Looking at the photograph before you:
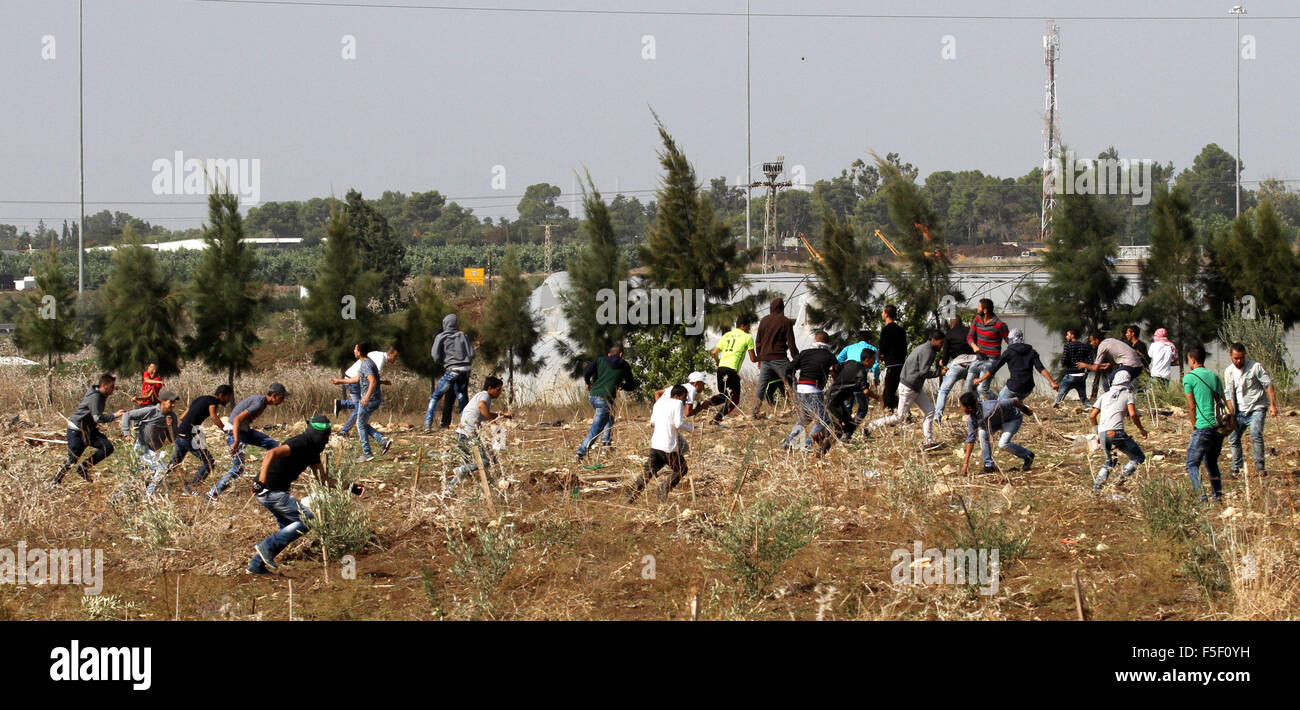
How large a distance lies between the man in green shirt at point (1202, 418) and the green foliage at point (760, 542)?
335 cm

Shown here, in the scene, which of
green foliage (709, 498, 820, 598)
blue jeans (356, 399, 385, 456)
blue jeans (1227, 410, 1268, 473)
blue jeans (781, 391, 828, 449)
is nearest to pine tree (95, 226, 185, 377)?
blue jeans (356, 399, 385, 456)

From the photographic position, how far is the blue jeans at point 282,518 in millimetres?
8516

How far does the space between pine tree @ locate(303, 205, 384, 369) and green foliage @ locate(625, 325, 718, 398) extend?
187 inches

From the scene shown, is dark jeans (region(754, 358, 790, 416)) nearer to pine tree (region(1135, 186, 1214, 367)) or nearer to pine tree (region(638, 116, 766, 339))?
pine tree (region(638, 116, 766, 339))

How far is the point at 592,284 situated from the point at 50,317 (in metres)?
9.72

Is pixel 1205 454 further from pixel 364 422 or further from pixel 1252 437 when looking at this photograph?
pixel 364 422

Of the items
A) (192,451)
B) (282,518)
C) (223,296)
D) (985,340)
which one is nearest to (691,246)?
(985,340)

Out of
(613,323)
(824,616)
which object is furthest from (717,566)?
(613,323)

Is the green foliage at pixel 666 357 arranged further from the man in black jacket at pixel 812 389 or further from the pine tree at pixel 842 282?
the man in black jacket at pixel 812 389

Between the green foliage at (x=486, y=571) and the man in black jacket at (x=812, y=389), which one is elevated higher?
the man in black jacket at (x=812, y=389)

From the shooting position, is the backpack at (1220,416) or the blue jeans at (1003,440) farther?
the blue jeans at (1003,440)

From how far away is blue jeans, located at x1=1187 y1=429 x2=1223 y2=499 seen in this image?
9484mm

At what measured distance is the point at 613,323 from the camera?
18734mm

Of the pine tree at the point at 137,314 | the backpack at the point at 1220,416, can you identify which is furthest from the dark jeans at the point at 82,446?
the backpack at the point at 1220,416
